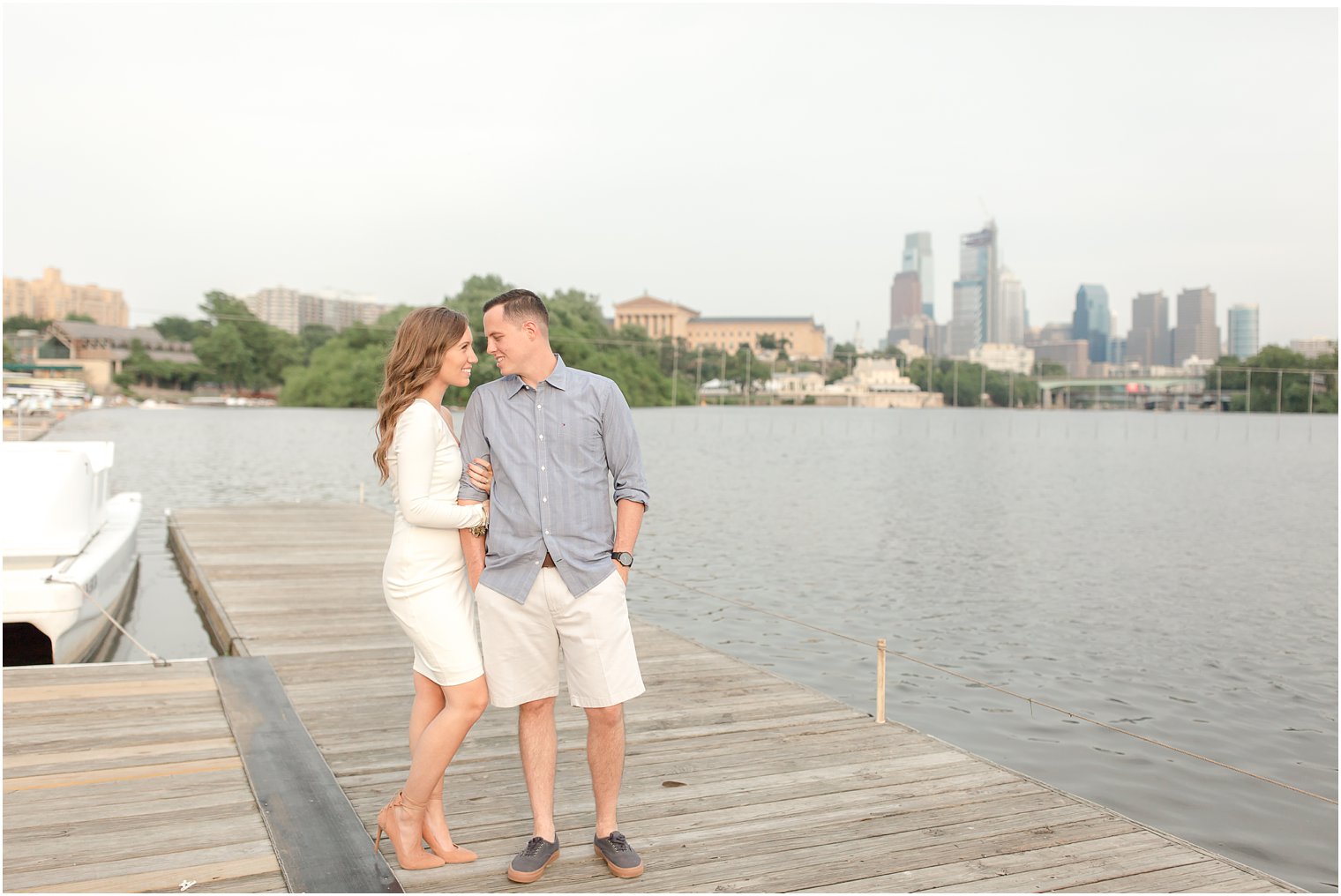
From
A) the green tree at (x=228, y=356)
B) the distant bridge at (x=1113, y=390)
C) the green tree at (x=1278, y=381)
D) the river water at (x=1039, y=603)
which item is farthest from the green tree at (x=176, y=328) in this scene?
the green tree at (x=1278, y=381)

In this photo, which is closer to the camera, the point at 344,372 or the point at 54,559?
the point at 54,559

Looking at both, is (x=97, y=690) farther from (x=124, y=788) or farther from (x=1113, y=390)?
(x=1113, y=390)

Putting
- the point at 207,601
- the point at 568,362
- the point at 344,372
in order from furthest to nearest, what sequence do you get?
1. the point at 344,372
2. the point at 568,362
3. the point at 207,601

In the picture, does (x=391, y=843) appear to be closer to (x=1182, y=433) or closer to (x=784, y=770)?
(x=784, y=770)

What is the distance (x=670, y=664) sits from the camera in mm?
7262

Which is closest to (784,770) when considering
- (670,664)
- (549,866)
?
(549,866)

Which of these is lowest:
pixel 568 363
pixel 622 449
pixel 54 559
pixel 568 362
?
pixel 54 559

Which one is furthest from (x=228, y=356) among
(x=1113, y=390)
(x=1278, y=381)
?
(x=1113, y=390)

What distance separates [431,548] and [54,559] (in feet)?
24.1

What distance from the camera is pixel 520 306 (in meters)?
3.51

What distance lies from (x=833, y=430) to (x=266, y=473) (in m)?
60.9

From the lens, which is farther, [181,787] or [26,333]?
[26,333]

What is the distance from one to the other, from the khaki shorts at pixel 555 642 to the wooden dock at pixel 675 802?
67 cm

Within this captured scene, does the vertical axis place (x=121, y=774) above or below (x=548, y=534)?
below
